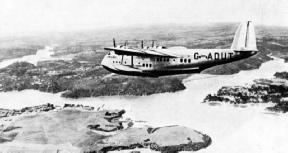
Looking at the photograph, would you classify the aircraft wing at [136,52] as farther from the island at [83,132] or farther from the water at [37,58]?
the water at [37,58]

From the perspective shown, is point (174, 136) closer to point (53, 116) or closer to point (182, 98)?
point (182, 98)

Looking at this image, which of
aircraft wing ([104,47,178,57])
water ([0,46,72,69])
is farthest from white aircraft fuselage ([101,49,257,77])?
water ([0,46,72,69])

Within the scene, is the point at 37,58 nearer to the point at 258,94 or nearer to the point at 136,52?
the point at 136,52

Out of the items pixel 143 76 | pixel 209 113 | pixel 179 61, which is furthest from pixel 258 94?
pixel 143 76

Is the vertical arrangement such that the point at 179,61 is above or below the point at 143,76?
above

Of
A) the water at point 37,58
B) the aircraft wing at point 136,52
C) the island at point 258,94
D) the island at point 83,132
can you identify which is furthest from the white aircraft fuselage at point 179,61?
the water at point 37,58

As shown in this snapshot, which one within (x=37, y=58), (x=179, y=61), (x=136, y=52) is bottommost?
(x=179, y=61)
